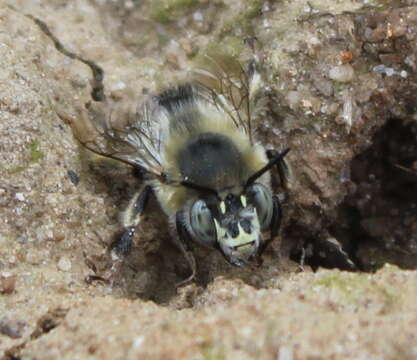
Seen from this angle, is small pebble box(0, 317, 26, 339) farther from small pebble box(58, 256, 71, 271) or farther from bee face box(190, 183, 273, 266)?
bee face box(190, 183, 273, 266)

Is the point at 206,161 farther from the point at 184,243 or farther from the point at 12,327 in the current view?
the point at 12,327

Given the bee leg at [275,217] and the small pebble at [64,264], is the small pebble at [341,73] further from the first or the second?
the small pebble at [64,264]

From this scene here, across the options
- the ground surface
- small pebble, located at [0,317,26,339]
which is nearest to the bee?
the ground surface

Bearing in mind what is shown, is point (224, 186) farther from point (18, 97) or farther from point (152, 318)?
point (18, 97)

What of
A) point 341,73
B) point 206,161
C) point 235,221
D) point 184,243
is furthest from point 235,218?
point 341,73

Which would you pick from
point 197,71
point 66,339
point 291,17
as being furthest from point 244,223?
point 291,17

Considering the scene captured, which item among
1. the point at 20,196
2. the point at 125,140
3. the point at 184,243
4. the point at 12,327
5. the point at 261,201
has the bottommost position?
the point at 184,243

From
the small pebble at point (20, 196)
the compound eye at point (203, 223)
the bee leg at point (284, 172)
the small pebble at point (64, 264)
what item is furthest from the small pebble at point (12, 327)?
the bee leg at point (284, 172)
